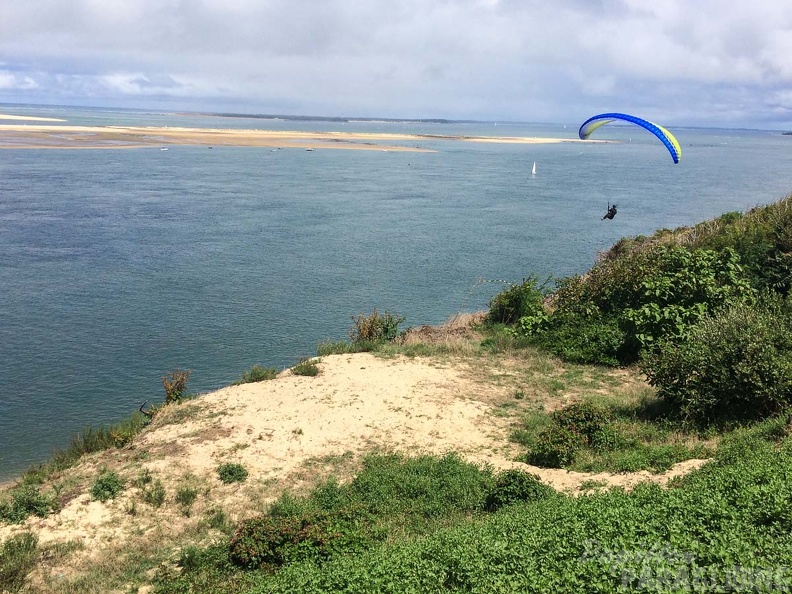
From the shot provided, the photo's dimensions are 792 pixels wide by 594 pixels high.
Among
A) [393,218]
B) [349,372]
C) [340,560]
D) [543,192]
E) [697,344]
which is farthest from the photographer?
[543,192]

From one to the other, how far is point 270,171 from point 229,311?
4936 cm

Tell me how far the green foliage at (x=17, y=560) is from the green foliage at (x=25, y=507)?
0.51m

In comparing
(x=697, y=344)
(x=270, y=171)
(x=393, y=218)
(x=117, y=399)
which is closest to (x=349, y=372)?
(x=117, y=399)

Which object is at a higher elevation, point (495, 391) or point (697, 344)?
point (697, 344)

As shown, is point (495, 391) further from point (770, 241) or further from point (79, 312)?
point (79, 312)

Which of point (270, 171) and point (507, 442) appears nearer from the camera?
point (507, 442)

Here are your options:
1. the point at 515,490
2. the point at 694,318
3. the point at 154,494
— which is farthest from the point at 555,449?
the point at 694,318

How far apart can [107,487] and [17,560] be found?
81.0 inches

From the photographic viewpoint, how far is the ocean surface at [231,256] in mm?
19531

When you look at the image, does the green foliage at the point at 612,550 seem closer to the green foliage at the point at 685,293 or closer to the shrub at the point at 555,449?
the shrub at the point at 555,449

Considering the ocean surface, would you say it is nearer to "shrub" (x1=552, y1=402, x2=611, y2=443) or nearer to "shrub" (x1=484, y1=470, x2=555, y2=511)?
"shrub" (x1=552, y1=402, x2=611, y2=443)

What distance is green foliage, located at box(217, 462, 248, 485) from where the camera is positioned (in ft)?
38.4

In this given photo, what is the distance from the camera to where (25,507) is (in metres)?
10.7

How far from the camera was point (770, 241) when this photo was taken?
1861 cm
